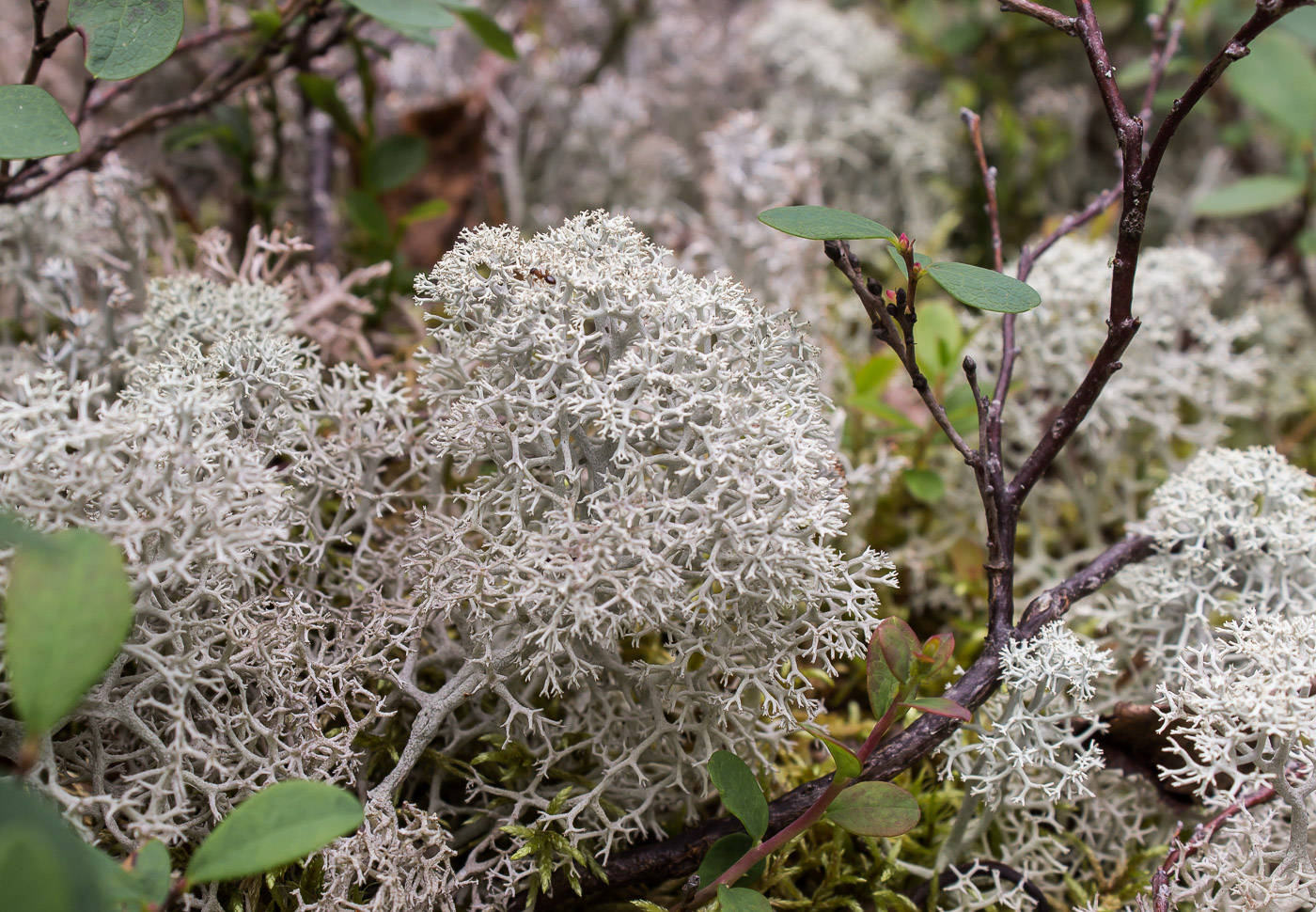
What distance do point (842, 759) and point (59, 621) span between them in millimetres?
780

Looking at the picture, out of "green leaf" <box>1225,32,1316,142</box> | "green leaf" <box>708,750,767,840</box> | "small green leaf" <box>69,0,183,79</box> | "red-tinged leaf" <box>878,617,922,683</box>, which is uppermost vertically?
"green leaf" <box>1225,32,1316,142</box>

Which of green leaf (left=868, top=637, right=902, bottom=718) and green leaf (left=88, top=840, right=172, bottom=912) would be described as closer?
green leaf (left=88, top=840, right=172, bottom=912)

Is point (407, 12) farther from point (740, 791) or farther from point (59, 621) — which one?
point (740, 791)

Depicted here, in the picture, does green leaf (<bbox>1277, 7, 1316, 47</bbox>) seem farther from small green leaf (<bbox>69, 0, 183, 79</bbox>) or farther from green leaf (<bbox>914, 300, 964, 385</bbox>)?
small green leaf (<bbox>69, 0, 183, 79</bbox>)

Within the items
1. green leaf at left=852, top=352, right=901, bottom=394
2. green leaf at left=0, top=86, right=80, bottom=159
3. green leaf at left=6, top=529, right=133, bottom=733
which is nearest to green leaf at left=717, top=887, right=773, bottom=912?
green leaf at left=6, top=529, right=133, bottom=733

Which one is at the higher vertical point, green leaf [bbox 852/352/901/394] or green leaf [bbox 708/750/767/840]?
green leaf [bbox 852/352/901/394]

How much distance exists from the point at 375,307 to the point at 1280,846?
1.79 meters

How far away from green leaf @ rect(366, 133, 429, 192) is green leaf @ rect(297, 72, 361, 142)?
6 centimetres

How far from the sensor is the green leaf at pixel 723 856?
110 centimetres

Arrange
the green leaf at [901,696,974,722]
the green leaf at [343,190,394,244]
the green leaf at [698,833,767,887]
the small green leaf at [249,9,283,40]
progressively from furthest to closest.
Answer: the green leaf at [343,190,394,244] < the small green leaf at [249,9,283,40] < the green leaf at [698,833,767,887] < the green leaf at [901,696,974,722]

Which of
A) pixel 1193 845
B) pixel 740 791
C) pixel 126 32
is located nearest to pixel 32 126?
pixel 126 32

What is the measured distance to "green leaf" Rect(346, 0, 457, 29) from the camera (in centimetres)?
136

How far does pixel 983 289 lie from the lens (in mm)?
1099

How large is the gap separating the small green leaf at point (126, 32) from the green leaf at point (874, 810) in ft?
4.19
